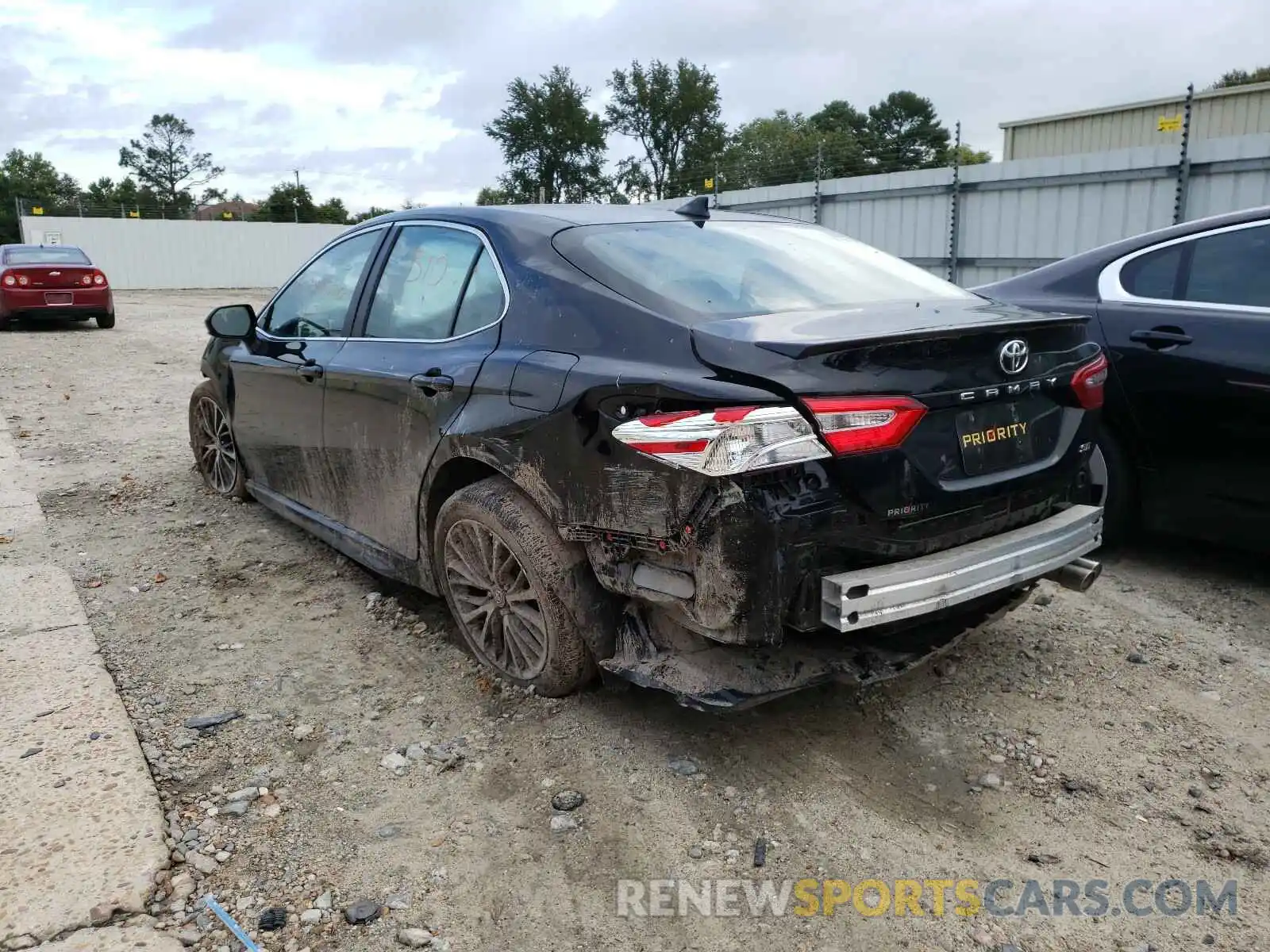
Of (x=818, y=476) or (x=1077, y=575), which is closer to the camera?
(x=818, y=476)

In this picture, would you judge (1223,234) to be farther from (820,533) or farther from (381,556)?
(381,556)

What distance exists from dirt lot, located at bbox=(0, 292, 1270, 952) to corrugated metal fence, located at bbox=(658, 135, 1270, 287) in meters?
7.64

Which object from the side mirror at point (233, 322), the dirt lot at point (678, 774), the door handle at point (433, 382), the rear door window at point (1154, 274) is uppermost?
the rear door window at point (1154, 274)

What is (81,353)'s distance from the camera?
1327cm

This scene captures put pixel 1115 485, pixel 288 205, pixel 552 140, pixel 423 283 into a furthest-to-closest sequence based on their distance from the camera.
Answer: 1. pixel 552 140
2. pixel 288 205
3. pixel 1115 485
4. pixel 423 283

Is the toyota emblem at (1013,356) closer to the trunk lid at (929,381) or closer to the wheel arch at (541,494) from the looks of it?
the trunk lid at (929,381)

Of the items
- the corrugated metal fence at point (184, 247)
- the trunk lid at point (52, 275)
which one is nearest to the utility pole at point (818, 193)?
the trunk lid at point (52, 275)

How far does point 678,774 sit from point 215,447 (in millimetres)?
3969

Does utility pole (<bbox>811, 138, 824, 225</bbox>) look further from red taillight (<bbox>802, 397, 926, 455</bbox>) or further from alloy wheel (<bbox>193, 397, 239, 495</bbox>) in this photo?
red taillight (<bbox>802, 397, 926, 455</bbox>)

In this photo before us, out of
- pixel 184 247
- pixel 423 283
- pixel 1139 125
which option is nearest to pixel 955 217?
pixel 1139 125

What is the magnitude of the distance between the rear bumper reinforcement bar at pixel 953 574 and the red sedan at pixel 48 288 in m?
16.3

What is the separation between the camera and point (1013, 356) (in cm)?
290

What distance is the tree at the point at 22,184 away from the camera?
1893 inches

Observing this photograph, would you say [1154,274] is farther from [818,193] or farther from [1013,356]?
[818,193]
